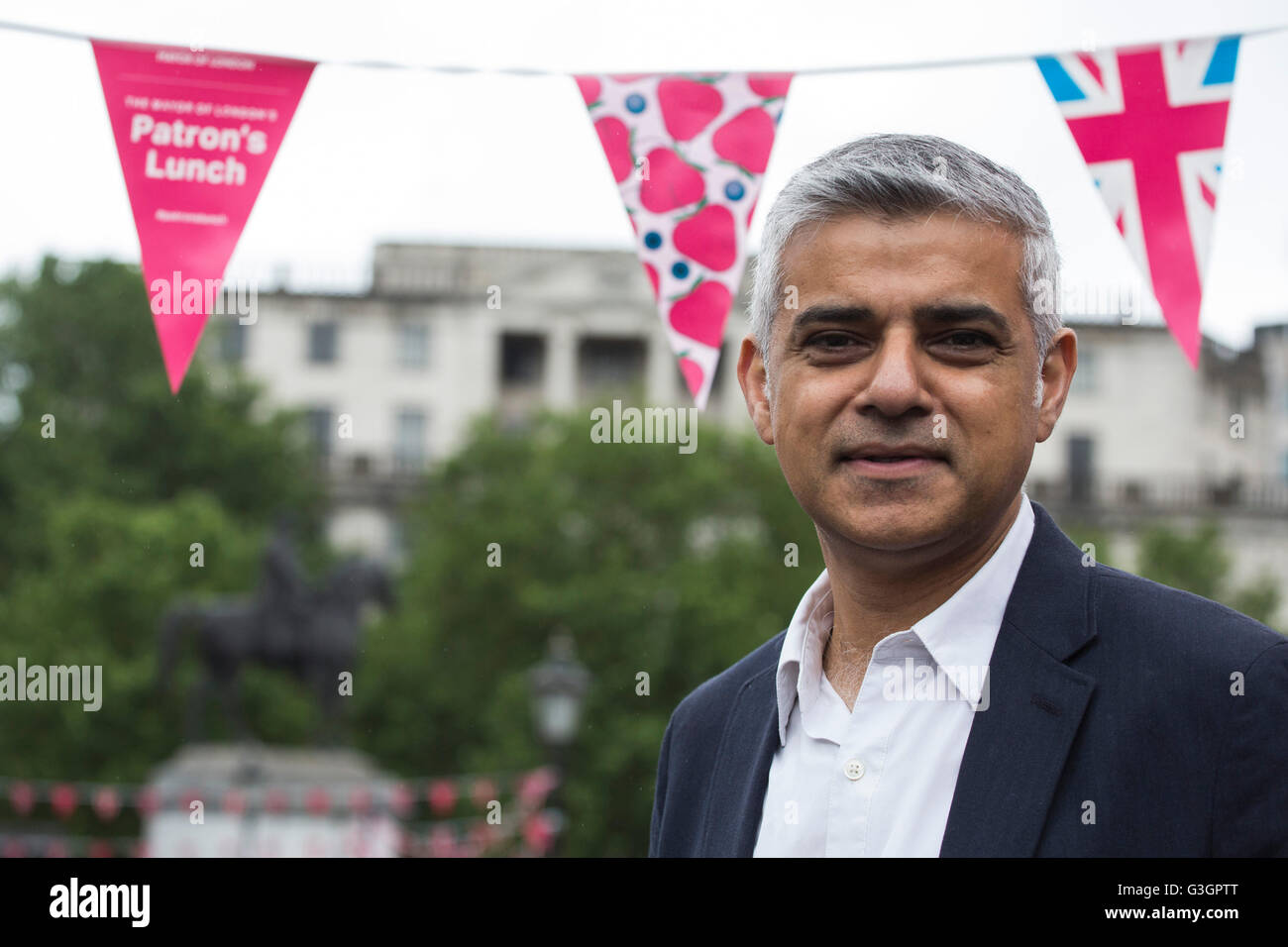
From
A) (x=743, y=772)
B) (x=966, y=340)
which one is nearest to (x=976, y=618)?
(x=966, y=340)

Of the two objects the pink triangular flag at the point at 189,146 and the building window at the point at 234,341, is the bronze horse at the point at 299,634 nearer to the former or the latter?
the pink triangular flag at the point at 189,146

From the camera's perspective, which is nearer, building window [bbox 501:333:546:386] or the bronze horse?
the bronze horse

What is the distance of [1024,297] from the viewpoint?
9.32ft

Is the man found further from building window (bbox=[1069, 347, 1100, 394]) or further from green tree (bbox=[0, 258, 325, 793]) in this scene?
building window (bbox=[1069, 347, 1100, 394])

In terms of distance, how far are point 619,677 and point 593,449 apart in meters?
5.95

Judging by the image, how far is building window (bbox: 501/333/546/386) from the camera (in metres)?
59.3

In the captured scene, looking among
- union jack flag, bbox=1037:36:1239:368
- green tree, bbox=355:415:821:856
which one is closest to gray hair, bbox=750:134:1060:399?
union jack flag, bbox=1037:36:1239:368

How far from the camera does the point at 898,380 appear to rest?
9.07 feet

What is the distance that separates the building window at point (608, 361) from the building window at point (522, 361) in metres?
1.41

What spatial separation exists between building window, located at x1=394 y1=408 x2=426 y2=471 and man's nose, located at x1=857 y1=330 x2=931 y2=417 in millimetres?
54631

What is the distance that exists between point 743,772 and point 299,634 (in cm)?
1887

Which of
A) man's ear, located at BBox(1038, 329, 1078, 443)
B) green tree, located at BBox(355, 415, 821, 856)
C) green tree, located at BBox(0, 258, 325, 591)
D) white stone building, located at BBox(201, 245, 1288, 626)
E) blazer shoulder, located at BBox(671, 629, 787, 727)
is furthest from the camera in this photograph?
white stone building, located at BBox(201, 245, 1288, 626)

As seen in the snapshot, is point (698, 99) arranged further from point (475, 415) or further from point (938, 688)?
point (475, 415)

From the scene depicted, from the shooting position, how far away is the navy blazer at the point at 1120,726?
252cm
